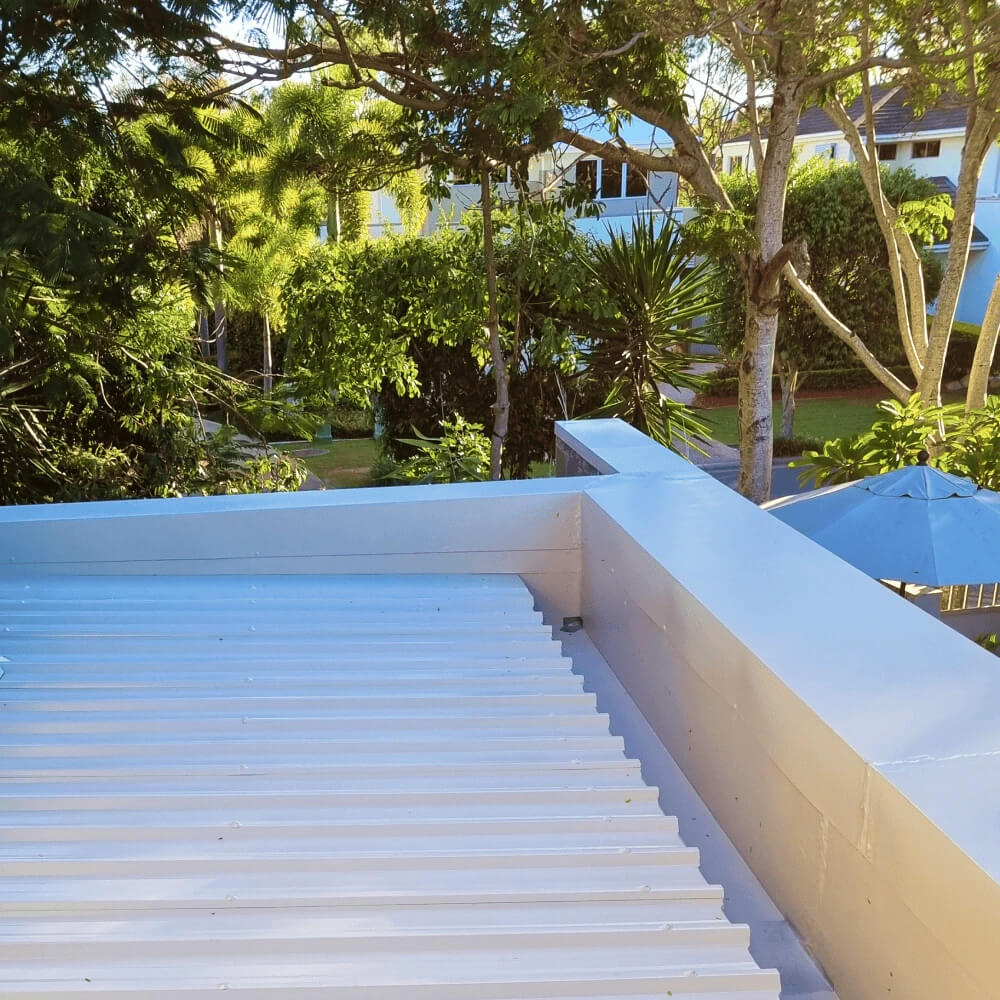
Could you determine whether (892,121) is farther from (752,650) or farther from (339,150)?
(752,650)

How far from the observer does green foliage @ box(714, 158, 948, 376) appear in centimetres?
1803

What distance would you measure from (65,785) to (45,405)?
7.12m

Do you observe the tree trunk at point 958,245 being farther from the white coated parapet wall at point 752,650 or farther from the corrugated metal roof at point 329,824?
the corrugated metal roof at point 329,824

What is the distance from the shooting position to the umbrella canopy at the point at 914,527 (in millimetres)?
5562

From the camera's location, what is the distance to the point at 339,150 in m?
9.25

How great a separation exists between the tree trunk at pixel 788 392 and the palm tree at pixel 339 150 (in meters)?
7.57

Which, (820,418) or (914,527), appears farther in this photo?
(820,418)

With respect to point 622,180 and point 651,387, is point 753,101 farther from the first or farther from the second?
point 622,180

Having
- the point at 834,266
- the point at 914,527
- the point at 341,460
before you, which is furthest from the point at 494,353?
the point at 834,266

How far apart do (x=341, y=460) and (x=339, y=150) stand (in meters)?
7.36

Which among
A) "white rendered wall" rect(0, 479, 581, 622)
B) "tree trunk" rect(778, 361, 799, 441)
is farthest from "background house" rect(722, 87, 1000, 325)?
Answer: "white rendered wall" rect(0, 479, 581, 622)

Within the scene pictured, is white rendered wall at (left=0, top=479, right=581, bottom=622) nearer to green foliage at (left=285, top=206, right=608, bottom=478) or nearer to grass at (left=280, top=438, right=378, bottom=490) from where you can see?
green foliage at (left=285, top=206, right=608, bottom=478)

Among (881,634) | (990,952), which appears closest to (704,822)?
(881,634)

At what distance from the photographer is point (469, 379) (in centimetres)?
1162
